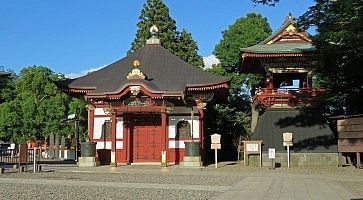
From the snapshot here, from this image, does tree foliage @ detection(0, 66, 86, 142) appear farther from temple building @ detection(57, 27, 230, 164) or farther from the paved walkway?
the paved walkway

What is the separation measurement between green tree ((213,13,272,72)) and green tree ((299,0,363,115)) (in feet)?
26.8

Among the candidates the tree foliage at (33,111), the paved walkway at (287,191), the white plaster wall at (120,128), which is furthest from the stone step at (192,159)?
the tree foliage at (33,111)

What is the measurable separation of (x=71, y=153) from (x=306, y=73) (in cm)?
2133

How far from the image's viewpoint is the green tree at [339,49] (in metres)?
17.1

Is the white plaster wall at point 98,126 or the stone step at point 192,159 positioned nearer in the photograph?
the stone step at point 192,159

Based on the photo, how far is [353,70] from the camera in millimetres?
25453

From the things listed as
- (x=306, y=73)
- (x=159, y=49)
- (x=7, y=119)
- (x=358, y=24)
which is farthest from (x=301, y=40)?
(x=7, y=119)

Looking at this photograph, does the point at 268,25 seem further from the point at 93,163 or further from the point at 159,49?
the point at 93,163

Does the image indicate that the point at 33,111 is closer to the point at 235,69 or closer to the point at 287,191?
the point at 235,69

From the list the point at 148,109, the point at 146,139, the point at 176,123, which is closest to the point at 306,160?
the point at 176,123

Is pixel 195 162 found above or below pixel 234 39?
below

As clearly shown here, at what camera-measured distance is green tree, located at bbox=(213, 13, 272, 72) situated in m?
38.6

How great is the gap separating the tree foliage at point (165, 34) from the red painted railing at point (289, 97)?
714 inches

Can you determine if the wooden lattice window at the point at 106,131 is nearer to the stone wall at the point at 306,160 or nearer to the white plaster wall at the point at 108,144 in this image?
the white plaster wall at the point at 108,144
